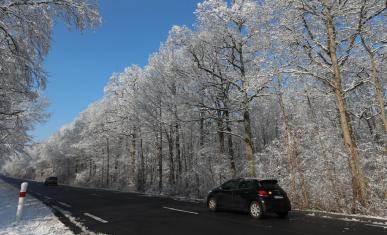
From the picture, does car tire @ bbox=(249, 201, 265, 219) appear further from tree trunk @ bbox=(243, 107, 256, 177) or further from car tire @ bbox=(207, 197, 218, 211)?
tree trunk @ bbox=(243, 107, 256, 177)

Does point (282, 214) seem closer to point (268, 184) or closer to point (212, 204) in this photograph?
point (268, 184)

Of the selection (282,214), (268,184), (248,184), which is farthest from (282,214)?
(248,184)

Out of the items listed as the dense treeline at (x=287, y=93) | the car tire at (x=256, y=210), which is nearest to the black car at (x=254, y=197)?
the car tire at (x=256, y=210)

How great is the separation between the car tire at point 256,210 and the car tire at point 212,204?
7.25 feet

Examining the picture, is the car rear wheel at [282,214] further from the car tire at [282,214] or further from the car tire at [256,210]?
the car tire at [256,210]

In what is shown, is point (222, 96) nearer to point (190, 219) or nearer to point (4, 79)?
point (190, 219)

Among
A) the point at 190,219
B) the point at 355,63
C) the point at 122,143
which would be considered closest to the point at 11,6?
the point at 190,219

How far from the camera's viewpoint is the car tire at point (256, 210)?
11.9m

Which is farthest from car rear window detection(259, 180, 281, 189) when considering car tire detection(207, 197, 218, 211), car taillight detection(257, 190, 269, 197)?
car tire detection(207, 197, 218, 211)

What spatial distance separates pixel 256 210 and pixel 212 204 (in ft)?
9.25

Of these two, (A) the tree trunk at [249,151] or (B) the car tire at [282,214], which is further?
(A) the tree trunk at [249,151]

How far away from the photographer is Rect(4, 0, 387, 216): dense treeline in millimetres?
14930

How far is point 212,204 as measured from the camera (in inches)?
571

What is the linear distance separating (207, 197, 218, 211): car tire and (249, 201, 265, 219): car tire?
2.21 metres
